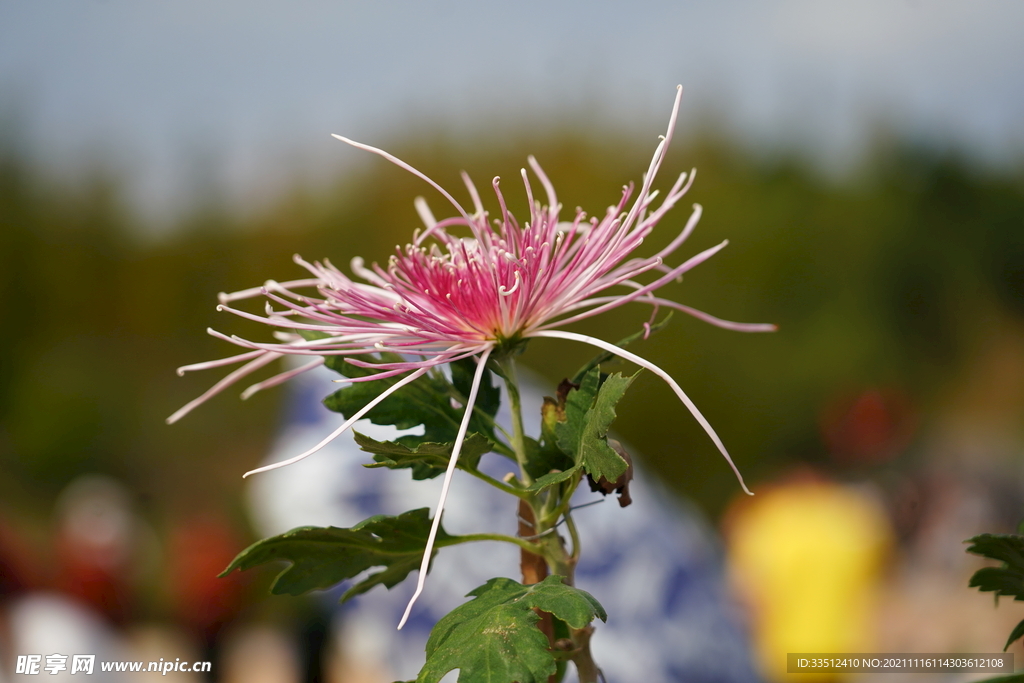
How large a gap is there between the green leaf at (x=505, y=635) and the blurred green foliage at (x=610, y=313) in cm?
197

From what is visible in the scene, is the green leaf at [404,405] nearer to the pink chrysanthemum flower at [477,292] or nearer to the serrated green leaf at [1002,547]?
the pink chrysanthemum flower at [477,292]

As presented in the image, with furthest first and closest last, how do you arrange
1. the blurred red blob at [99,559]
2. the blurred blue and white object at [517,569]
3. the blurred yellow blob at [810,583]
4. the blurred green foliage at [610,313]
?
the blurred green foliage at [610,313]
the blurred yellow blob at [810,583]
the blurred red blob at [99,559]
the blurred blue and white object at [517,569]

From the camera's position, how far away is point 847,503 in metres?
1.77

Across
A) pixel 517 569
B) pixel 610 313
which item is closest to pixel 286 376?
pixel 517 569

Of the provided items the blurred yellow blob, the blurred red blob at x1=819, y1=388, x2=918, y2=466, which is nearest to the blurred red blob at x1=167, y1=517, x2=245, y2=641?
the blurred yellow blob

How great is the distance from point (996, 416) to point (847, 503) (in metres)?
1.28

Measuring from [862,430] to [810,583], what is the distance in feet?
3.44

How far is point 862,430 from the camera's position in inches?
95.7

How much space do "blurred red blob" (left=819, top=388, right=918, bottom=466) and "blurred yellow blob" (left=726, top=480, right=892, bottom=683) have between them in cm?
80

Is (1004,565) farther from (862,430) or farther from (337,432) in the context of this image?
(862,430)

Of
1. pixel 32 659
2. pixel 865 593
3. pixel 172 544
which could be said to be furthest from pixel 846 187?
pixel 32 659

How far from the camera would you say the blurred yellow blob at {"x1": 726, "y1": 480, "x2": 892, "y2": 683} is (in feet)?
4.96

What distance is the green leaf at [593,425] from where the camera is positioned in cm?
19

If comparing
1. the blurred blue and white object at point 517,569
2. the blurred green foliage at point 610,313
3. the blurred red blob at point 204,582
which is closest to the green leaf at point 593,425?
the blurred blue and white object at point 517,569
